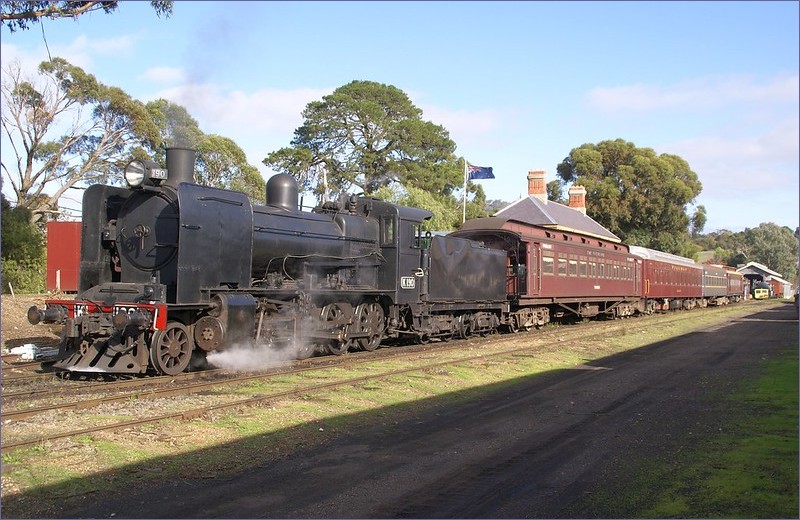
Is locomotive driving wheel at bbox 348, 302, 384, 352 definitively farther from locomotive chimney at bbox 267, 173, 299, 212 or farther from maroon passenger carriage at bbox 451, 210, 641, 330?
maroon passenger carriage at bbox 451, 210, 641, 330

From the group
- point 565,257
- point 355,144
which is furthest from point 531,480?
point 355,144

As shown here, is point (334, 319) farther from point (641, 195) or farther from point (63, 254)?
point (641, 195)

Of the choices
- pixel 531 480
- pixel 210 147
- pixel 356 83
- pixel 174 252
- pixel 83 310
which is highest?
pixel 356 83

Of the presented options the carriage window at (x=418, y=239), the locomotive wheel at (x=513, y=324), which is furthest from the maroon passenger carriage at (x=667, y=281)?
the carriage window at (x=418, y=239)

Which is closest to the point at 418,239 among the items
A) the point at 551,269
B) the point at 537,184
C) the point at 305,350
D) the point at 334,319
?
the point at 334,319

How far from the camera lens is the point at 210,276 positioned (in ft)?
41.1

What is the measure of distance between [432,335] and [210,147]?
24402 millimetres

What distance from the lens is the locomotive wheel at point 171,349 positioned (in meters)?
11.6

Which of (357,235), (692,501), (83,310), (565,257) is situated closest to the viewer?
(692,501)

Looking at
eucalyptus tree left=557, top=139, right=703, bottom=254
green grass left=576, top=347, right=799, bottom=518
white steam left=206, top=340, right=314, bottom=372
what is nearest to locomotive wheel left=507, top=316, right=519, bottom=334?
white steam left=206, top=340, right=314, bottom=372

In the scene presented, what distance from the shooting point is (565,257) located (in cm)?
2680

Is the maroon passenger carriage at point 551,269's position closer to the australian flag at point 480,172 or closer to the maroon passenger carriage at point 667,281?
the maroon passenger carriage at point 667,281

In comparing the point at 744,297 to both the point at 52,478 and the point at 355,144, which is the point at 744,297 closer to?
the point at 355,144

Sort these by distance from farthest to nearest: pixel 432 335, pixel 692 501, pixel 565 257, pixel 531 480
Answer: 1. pixel 565 257
2. pixel 432 335
3. pixel 531 480
4. pixel 692 501
